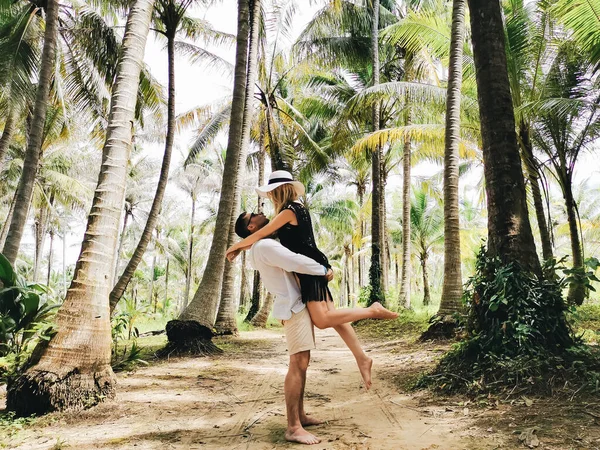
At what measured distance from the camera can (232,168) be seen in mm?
8844

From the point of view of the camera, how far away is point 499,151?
4.50 meters

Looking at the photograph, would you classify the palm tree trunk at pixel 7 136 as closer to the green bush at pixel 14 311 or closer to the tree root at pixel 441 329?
the green bush at pixel 14 311

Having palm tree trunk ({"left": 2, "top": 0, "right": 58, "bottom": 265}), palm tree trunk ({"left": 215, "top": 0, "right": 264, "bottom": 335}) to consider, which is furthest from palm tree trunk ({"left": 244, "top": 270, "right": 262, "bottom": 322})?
palm tree trunk ({"left": 2, "top": 0, "right": 58, "bottom": 265})

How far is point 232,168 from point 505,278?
240 inches

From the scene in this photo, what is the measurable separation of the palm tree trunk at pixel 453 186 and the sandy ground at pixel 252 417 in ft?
7.08

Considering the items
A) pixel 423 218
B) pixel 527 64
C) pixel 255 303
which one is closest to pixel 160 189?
pixel 255 303

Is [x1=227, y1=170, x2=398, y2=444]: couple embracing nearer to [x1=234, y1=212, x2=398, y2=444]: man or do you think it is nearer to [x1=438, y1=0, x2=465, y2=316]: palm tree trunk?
[x1=234, y1=212, x2=398, y2=444]: man

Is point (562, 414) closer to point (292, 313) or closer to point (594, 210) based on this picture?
point (292, 313)

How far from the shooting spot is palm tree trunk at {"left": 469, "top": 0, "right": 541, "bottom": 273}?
14.2 feet

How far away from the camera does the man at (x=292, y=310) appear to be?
9.91 feet

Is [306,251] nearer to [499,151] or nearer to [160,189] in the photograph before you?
[499,151]

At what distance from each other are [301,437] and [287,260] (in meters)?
1.25

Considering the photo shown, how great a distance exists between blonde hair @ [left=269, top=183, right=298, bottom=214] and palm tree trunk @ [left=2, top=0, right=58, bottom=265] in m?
6.52

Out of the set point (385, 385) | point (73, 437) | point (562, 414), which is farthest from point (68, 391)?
point (562, 414)
